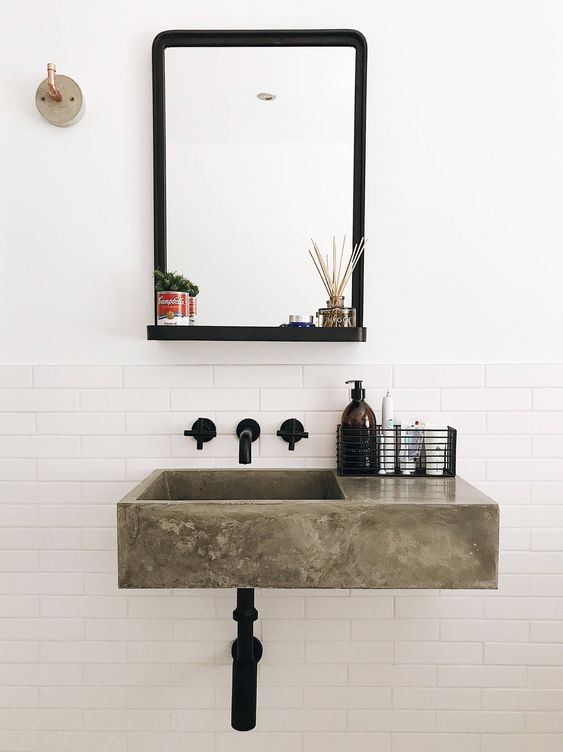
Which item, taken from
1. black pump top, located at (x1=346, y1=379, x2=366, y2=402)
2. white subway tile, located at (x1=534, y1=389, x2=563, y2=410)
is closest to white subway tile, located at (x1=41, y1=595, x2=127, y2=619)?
black pump top, located at (x1=346, y1=379, x2=366, y2=402)

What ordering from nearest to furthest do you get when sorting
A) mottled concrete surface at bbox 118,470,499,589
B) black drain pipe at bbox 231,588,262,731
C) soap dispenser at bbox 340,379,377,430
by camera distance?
mottled concrete surface at bbox 118,470,499,589, black drain pipe at bbox 231,588,262,731, soap dispenser at bbox 340,379,377,430

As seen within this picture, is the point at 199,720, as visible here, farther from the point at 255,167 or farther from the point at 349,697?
the point at 255,167

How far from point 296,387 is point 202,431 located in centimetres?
30

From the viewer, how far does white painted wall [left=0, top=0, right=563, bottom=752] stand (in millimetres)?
1611

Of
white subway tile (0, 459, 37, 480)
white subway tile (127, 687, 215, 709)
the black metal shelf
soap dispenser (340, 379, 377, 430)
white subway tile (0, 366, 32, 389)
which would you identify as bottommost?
white subway tile (127, 687, 215, 709)

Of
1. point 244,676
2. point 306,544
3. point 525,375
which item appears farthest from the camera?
point 525,375

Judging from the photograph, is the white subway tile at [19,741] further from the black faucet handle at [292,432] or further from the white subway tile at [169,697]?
the black faucet handle at [292,432]

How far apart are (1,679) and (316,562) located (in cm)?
113

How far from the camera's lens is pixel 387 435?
60.3 inches

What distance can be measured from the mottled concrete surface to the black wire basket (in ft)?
0.90

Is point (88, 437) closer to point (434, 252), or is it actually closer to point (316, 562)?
point (316, 562)

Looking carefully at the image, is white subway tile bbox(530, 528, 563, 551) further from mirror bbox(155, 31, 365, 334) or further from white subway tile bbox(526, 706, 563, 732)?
mirror bbox(155, 31, 365, 334)

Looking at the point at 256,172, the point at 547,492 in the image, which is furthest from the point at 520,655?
the point at 256,172

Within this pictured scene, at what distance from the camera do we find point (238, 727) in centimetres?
144
